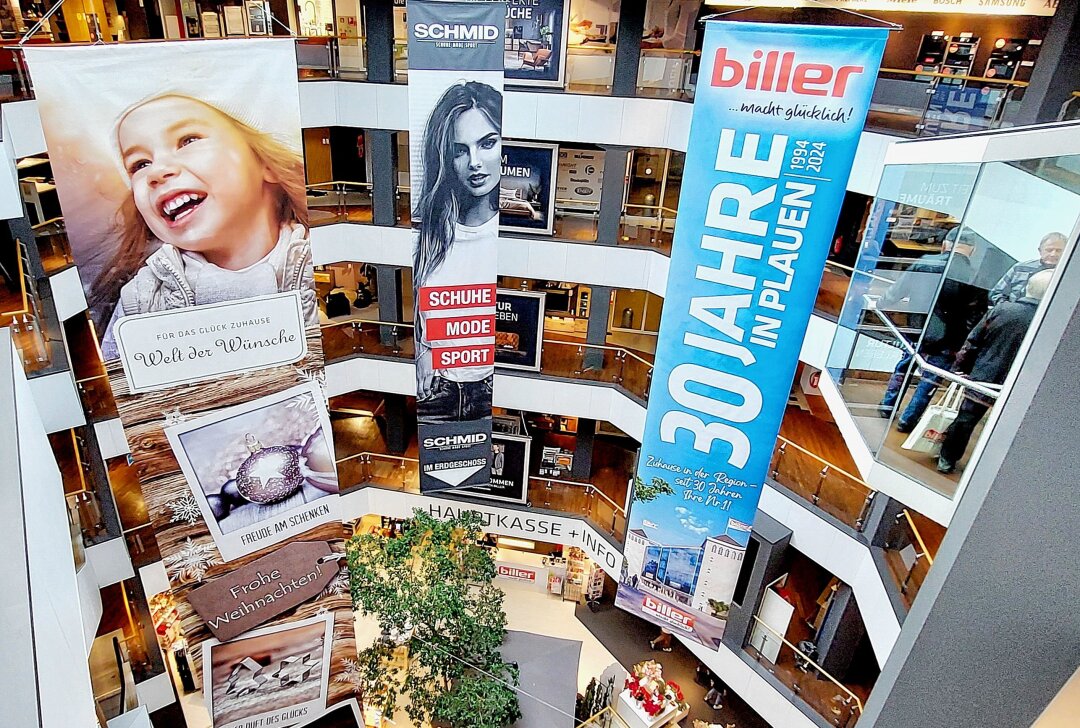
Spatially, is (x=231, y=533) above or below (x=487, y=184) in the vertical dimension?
below

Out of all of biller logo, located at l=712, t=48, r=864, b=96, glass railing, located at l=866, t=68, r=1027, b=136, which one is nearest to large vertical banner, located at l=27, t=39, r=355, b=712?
biller logo, located at l=712, t=48, r=864, b=96

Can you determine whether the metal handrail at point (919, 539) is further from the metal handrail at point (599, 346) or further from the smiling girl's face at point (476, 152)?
the smiling girl's face at point (476, 152)

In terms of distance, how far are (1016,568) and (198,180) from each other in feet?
21.2

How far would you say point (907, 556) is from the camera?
682 cm

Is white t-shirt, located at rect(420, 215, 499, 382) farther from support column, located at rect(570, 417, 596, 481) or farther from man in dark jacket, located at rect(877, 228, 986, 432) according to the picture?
man in dark jacket, located at rect(877, 228, 986, 432)

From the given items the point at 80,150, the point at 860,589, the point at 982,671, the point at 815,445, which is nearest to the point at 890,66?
the point at 815,445

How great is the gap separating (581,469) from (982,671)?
8.86 metres

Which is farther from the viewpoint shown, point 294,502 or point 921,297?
point 294,502

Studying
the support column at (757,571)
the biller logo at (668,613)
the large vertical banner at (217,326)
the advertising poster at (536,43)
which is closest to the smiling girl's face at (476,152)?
the large vertical banner at (217,326)

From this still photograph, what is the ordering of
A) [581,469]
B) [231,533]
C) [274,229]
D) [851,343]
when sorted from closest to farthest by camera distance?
[851,343] < [274,229] < [231,533] < [581,469]

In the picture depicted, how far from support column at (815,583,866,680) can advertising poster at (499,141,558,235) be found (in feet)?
21.4

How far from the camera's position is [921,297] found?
481 cm

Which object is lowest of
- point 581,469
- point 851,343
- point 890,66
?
point 581,469

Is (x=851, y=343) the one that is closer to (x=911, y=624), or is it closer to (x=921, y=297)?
(x=921, y=297)
